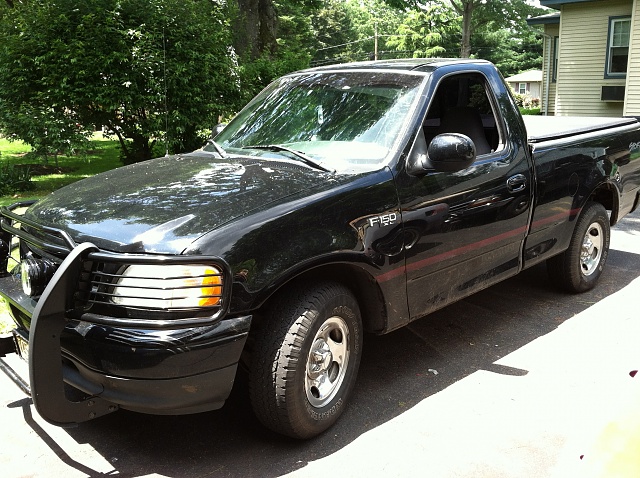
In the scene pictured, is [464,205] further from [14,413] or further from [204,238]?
[14,413]

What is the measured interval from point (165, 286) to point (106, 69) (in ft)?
26.1

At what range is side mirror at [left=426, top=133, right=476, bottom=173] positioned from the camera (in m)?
3.88

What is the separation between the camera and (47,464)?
11.0 ft

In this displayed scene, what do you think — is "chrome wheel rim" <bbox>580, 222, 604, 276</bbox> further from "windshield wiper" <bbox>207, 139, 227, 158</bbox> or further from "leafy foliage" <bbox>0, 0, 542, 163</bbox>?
"leafy foliage" <bbox>0, 0, 542, 163</bbox>

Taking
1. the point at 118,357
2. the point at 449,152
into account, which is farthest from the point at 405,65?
the point at 118,357

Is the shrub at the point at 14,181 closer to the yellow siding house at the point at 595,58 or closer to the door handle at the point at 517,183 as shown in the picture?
the door handle at the point at 517,183

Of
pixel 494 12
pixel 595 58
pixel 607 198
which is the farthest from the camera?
pixel 494 12

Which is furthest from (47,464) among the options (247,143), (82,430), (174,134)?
(174,134)

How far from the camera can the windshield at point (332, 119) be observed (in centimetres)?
406

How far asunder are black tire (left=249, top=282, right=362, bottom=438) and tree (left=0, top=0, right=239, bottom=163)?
6.73 m

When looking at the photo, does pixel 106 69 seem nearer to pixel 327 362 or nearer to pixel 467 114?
pixel 467 114

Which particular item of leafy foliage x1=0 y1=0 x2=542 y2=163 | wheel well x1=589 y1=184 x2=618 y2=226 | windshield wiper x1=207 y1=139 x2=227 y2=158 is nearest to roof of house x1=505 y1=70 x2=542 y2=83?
leafy foliage x1=0 y1=0 x2=542 y2=163

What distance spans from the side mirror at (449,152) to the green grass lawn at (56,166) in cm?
773

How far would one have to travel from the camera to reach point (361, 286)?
3.75 meters
